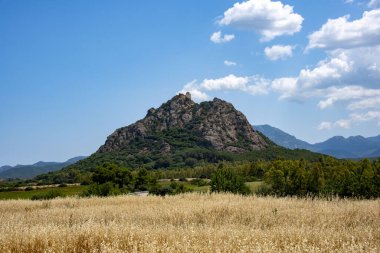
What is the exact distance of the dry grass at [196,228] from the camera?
8000mm

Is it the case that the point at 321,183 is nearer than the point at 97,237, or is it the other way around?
the point at 97,237

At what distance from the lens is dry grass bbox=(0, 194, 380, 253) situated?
8000 mm

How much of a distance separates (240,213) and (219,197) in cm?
667

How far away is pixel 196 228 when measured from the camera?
10852 mm

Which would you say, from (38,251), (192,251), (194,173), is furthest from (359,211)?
(194,173)

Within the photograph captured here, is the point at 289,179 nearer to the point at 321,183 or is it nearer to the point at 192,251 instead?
the point at 321,183

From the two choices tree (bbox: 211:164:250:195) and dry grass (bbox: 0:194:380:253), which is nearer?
dry grass (bbox: 0:194:380:253)

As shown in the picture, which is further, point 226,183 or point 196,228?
point 226,183

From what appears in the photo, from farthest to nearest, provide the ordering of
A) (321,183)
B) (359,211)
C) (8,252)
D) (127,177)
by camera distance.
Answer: (127,177)
(321,183)
(359,211)
(8,252)

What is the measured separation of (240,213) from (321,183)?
113 ft

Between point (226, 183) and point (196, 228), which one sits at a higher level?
point (196, 228)

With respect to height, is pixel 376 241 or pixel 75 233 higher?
pixel 75 233

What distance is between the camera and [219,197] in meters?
22.9

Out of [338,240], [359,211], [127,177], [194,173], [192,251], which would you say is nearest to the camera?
[192,251]
